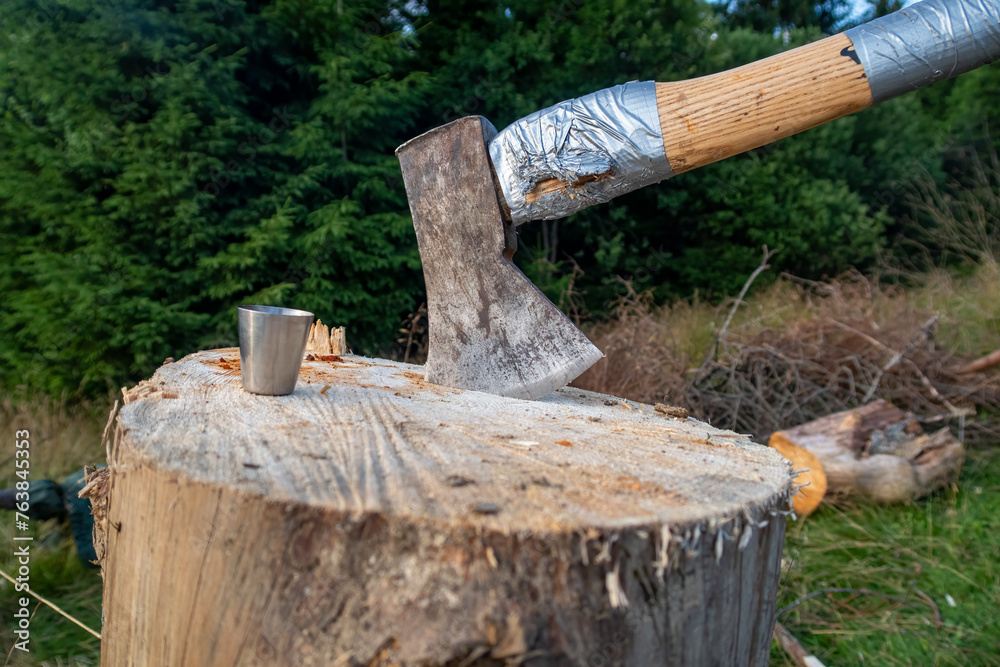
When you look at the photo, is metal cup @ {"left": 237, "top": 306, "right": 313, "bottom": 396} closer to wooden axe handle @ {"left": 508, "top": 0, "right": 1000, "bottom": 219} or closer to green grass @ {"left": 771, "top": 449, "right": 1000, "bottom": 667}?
wooden axe handle @ {"left": 508, "top": 0, "right": 1000, "bottom": 219}

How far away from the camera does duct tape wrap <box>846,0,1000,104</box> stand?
1.36 meters

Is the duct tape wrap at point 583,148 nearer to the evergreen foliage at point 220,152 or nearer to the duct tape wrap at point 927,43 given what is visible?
the duct tape wrap at point 927,43

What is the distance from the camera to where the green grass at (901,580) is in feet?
6.79

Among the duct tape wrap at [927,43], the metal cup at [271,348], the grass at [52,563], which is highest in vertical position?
the duct tape wrap at [927,43]

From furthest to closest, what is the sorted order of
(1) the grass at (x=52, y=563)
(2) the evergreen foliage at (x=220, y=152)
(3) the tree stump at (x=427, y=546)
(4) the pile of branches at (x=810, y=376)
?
(2) the evergreen foliage at (x=220, y=152) → (4) the pile of branches at (x=810, y=376) → (1) the grass at (x=52, y=563) → (3) the tree stump at (x=427, y=546)

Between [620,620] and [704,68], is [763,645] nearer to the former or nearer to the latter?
[620,620]

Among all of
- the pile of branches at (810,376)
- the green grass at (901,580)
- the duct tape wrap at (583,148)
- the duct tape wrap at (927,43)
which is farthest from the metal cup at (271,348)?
the pile of branches at (810,376)

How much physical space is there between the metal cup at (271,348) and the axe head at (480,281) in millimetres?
354

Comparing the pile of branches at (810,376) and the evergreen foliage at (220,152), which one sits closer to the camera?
the pile of branches at (810,376)

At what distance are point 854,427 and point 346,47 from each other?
3903 millimetres

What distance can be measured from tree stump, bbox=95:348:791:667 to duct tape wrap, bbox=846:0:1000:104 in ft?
2.93

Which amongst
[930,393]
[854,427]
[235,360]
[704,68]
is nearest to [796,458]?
[854,427]

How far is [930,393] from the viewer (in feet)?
11.8

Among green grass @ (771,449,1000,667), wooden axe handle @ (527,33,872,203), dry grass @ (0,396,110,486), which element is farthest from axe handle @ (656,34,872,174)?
dry grass @ (0,396,110,486)
